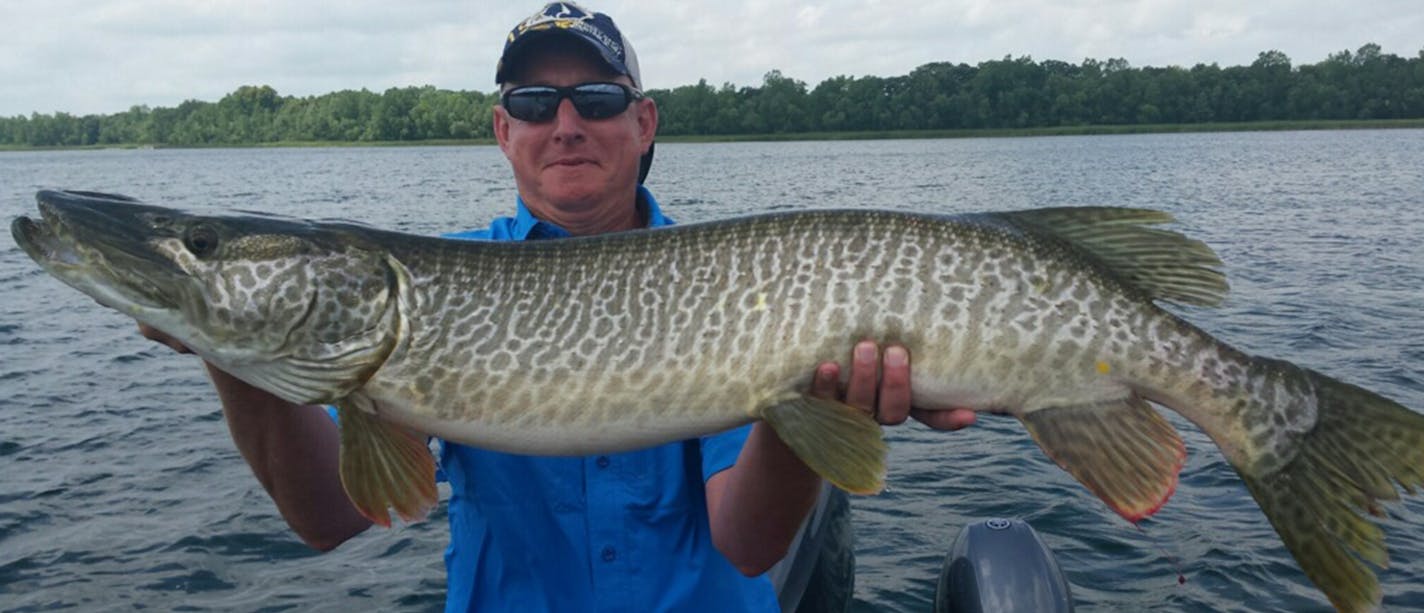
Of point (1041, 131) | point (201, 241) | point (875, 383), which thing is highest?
point (201, 241)

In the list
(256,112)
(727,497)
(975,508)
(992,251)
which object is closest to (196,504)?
(975,508)

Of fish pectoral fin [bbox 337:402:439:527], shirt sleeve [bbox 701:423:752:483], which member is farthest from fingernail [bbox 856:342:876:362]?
fish pectoral fin [bbox 337:402:439:527]

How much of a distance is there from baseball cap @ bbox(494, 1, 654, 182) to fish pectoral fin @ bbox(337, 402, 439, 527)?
136 centimetres

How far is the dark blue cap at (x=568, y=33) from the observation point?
338 centimetres

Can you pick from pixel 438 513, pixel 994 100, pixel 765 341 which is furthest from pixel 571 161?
pixel 994 100

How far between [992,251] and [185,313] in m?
1.99

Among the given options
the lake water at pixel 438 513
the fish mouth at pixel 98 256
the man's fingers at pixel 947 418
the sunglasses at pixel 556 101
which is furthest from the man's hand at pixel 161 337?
the man's fingers at pixel 947 418

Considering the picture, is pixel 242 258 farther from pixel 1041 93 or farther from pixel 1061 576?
pixel 1041 93

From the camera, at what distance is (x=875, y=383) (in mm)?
2504

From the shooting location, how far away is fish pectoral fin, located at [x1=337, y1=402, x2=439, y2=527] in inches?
103

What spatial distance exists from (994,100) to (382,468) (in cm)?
9018

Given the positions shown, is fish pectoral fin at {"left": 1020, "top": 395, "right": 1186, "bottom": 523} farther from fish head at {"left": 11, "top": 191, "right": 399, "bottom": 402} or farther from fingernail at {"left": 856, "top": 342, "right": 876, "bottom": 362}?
fish head at {"left": 11, "top": 191, "right": 399, "bottom": 402}

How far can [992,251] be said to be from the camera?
2533 millimetres

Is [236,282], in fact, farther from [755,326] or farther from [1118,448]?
[1118,448]
